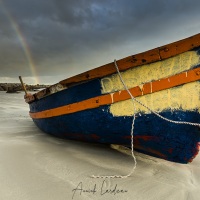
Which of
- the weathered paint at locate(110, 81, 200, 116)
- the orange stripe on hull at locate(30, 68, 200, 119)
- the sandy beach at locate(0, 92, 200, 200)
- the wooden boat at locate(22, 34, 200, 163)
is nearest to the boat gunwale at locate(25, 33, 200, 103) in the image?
the wooden boat at locate(22, 34, 200, 163)

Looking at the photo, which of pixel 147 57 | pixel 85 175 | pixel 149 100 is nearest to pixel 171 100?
pixel 149 100

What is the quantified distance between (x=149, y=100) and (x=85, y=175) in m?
1.06

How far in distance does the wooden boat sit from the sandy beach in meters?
0.24

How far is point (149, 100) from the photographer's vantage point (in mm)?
2535

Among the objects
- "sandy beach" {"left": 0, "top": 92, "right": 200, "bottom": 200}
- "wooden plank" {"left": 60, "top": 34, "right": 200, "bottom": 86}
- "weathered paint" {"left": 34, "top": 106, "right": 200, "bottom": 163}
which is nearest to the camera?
"sandy beach" {"left": 0, "top": 92, "right": 200, "bottom": 200}

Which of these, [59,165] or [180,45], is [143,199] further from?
[180,45]

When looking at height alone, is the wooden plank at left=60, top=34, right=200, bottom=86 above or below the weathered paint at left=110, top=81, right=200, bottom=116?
above

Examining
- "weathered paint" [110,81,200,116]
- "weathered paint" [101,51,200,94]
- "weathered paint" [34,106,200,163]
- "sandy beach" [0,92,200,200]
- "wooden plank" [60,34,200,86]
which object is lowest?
"sandy beach" [0,92,200,200]

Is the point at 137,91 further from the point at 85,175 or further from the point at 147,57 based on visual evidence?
the point at 85,175

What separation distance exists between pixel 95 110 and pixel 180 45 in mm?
1248

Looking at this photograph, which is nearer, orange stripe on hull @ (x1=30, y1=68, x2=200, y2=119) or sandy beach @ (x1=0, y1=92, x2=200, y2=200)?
sandy beach @ (x1=0, y1=92, x2=200, y2=200)

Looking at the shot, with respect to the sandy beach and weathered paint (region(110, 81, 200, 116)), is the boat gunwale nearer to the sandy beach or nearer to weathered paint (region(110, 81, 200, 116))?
weathered paint (region(110, 81, 200, 116))

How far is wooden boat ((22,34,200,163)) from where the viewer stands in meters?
2.35

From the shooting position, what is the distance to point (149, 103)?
2535 millimetres
